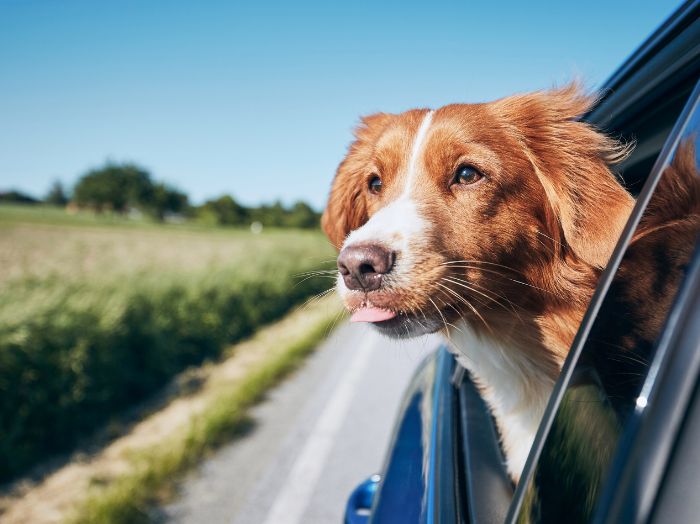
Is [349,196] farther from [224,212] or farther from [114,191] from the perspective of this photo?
[114,191]

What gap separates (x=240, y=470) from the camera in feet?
16.1

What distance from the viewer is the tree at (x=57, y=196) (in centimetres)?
15088

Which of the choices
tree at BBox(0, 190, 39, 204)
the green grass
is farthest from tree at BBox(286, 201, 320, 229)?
tree at BBox(0, 190, 39, 204)

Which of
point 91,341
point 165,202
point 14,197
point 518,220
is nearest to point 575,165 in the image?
point 518,220

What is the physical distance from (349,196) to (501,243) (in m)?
1.03

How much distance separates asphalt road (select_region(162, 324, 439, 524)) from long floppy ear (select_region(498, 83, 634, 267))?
35.0 inches

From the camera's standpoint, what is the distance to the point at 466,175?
2.23 m

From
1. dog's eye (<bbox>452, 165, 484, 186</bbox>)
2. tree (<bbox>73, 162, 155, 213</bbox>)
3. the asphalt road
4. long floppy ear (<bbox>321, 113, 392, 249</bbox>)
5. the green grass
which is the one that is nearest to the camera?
dog's eye (<bbox>452, 165, 484, 186</bbox>)

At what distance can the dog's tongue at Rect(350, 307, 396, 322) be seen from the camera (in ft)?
6.37

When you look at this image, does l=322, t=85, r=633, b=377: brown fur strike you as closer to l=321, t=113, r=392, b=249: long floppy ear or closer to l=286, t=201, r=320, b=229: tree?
l=321, t=113, r=392, b=249: long floppy ear

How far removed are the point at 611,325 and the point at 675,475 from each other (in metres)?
0.31

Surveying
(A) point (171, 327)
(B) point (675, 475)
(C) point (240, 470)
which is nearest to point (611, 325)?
(B) point (675, 475)

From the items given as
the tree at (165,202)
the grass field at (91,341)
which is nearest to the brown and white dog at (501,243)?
the grass field at (91,341)

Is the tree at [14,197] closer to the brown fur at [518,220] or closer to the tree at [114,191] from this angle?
the tree at [114,191]
